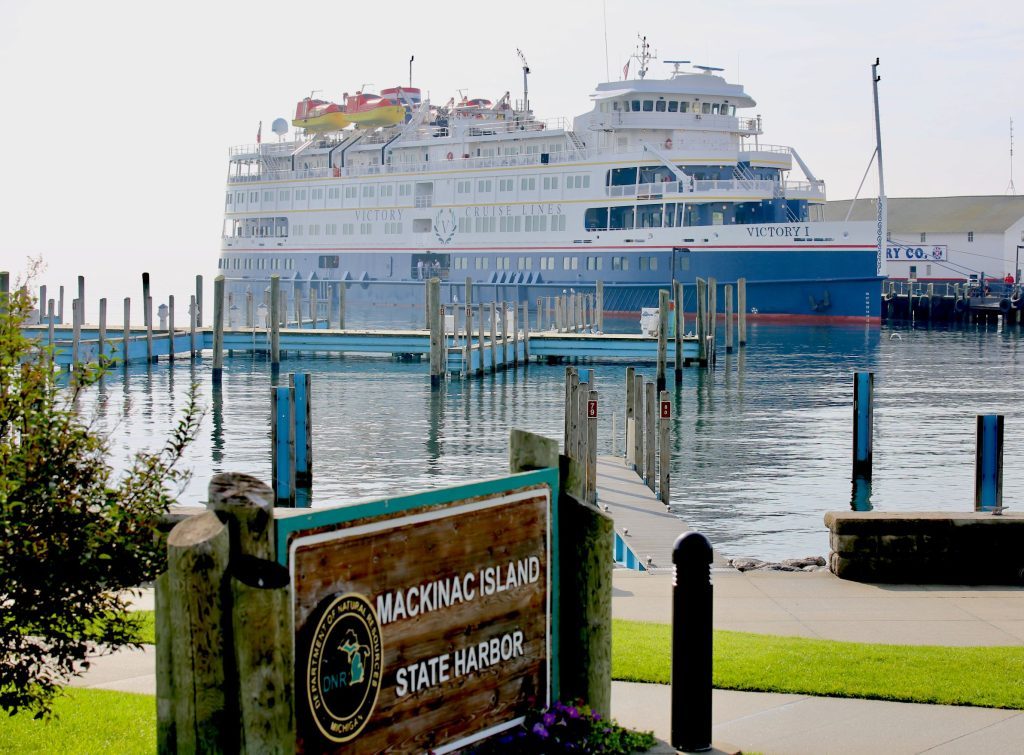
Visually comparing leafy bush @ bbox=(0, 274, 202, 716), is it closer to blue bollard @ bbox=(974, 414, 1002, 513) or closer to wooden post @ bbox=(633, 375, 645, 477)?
blue bollard @ bbox=(974, 414, 1002, 513)

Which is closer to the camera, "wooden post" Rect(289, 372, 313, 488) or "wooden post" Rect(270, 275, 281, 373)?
"wooden post" Rect(289, 372, 313, 488)

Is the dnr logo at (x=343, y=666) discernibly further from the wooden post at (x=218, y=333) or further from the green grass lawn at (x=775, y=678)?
the wooden post at (x=218, y=333)

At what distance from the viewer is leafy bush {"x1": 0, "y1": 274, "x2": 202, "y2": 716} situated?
5.14m

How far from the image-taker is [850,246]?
206ft

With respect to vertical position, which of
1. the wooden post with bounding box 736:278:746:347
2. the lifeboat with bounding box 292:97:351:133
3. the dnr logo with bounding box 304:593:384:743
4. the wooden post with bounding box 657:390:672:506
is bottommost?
the wooden post with bounding box 657:390:672:506

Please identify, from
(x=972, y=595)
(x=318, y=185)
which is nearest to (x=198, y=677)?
(x=972, y=595)

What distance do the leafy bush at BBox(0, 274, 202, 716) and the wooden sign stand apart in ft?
3.37

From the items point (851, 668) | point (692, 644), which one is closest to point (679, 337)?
point (851, 668)

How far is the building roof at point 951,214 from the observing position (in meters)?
83.4

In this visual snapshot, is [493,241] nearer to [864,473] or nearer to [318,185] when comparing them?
[318,185]

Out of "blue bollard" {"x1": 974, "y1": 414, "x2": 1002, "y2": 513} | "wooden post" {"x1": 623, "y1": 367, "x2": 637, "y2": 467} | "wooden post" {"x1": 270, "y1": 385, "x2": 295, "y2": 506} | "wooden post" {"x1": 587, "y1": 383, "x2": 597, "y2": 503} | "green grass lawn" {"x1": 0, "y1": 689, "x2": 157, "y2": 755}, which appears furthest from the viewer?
"wooden post" {"x1": 623, "y1": 367, "x2": 637, "y2": 467}

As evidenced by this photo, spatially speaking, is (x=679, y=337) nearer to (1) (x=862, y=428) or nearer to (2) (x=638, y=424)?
(1) (x=862, y=428)

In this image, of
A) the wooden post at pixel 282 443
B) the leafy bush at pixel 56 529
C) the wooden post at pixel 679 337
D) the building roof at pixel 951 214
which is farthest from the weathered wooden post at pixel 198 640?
the building roof at pixel 951 214

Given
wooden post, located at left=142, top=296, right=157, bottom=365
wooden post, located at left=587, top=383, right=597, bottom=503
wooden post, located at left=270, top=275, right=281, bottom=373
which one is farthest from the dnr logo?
wooden post, located at left=142, top=296, right=157, bottom=365
